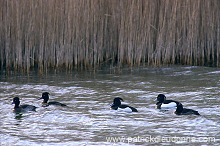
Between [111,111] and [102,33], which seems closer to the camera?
[111,111]

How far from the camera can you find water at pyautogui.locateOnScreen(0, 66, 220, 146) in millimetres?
7062

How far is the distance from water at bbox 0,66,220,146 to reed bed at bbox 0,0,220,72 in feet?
1.53

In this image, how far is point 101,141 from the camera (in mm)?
6879

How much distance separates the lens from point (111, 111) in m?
8.93

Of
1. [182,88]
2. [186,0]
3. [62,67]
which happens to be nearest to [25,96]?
[62,67]

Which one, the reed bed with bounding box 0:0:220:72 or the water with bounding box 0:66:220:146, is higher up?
the reed bed with bounding box 0:0:220:72

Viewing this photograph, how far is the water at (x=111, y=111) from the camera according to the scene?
706 cm

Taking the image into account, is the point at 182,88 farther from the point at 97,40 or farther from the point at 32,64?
the point at 32,64

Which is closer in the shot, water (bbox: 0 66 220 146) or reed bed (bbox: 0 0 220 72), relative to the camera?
water (bbox: 0 66 220 146)

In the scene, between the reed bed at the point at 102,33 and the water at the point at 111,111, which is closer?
the water at the point at 111,111

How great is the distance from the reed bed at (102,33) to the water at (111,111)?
47cm

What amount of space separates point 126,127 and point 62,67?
6.13 m

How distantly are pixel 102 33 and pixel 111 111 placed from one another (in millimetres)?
4977

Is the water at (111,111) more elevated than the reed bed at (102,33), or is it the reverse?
the reed bed at (102,33)
